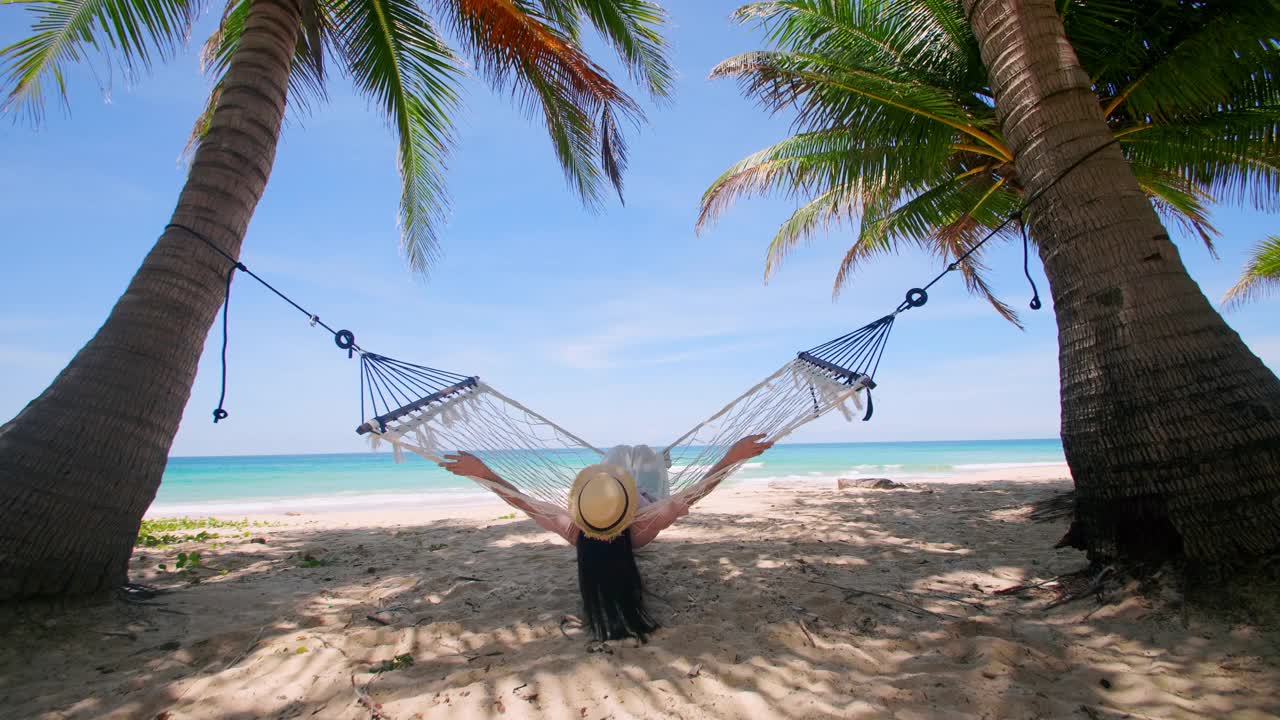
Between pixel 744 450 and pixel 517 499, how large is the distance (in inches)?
29.7

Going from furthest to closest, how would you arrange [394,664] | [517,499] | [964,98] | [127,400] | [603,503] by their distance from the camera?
[964,98] < [517,499] < [127,400] < [603,503] < [394,664]

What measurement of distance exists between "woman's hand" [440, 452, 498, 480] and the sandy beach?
16.8 inches

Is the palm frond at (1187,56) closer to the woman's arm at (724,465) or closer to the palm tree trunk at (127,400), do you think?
the woman's arm at (724,465)

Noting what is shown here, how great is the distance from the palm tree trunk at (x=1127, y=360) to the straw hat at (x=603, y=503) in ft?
4.01

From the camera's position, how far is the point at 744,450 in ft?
6.33

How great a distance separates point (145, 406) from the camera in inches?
68.8

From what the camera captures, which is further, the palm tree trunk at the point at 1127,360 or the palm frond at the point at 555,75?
the palm frond at the point at 555,75

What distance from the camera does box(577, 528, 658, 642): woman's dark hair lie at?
1605 mm

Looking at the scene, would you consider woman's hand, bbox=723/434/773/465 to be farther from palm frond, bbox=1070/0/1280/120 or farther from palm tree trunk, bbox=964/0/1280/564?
palm frond, bbox=1070/0/1280/120

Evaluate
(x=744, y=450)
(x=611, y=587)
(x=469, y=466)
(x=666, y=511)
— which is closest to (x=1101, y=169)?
(x=744, y=450)

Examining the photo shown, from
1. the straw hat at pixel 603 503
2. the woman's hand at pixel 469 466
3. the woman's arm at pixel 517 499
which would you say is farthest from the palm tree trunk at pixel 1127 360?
the woman's hand at pixel 469 466

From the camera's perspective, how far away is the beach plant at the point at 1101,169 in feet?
4.56

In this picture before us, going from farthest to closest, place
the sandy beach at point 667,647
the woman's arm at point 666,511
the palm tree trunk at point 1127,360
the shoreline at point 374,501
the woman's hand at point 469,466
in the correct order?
the shoreline at point 374,501 < the woman's hand at point 469,466 < the woman's arm at point 666,511 < the palm tree trunk at point 1127,360 < the sandy beach at point 667,647

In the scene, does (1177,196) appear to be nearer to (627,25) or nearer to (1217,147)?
(1217,147)
